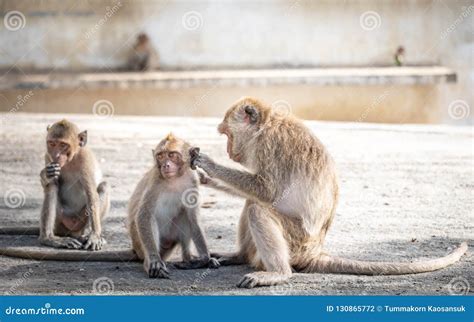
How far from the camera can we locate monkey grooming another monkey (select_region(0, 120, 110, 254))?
27.3 feet

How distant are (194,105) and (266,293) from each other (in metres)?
11.0

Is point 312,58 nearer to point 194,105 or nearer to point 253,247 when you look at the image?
point 194,105

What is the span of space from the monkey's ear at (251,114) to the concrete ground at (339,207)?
1168mm

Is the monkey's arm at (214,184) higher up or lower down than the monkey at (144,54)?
lower down

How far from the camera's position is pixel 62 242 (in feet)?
27.1

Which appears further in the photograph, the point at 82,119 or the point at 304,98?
the point at 304,98

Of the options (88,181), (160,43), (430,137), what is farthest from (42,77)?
(88,181)

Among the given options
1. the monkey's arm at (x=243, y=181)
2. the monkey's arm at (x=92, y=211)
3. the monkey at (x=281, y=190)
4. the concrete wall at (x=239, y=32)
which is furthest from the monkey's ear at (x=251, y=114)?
the concrete wall at (x=239, y=32)

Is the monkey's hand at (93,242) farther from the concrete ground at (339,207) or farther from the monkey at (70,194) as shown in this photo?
the concrete ground at (339,207)

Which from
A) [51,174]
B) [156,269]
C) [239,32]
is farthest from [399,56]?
[156,269]

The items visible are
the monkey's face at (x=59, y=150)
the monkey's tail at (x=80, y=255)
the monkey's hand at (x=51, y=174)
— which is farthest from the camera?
the monkey's face at (x=59, y=150)

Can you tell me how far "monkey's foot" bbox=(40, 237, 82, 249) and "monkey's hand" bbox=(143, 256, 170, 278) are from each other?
1244mm

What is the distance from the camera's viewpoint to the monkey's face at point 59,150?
8.38 meters

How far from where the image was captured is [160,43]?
728 inches
